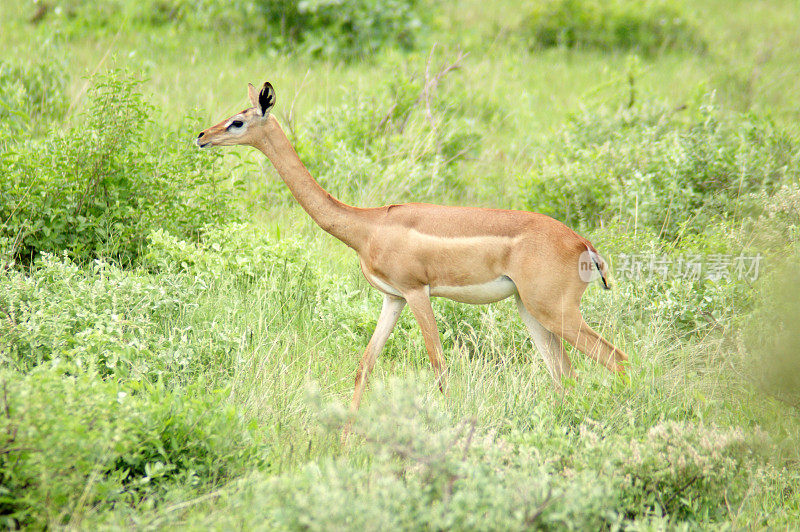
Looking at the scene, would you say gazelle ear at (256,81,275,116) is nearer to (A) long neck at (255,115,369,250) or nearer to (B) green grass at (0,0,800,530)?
(A) long neck at (255,115,369,250)

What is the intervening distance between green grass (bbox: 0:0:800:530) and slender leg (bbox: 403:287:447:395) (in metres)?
0.14

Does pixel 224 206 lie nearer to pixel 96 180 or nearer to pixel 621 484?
pixel 96 180

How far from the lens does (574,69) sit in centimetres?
1309

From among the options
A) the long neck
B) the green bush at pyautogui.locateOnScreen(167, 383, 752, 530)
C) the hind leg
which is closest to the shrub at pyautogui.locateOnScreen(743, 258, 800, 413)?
the green bush at pyautogui.locateOnScreen(167, 383, 752, 530)

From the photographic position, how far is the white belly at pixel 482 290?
4.75 m

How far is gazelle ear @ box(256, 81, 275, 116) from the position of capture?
15.8 feet

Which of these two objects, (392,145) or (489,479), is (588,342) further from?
(392,145)

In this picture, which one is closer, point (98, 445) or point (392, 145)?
point (98, 445)

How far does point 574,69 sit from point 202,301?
9.15 m

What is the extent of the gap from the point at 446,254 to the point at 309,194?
3.10 ft

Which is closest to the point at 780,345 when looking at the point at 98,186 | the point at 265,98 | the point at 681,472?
the point at 681,472

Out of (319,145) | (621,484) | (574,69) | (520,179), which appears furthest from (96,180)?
(574,69)

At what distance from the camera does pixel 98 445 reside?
3.42m

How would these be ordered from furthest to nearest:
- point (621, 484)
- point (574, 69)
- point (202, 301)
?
1. point (574, 69)
2. point (202, 301)
3. point (621, 484)
